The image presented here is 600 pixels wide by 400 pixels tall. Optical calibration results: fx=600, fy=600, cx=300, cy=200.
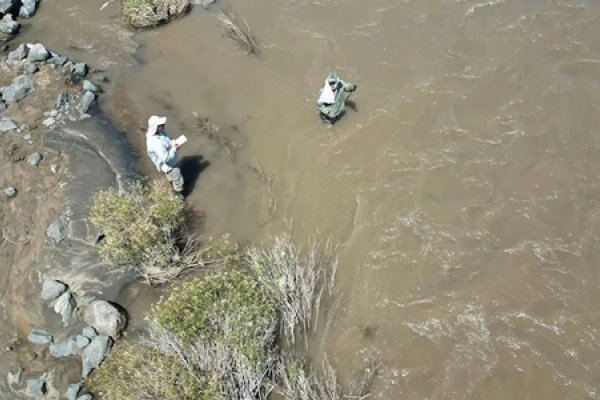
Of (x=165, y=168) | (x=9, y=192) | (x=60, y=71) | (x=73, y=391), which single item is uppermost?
(x=165, y=168)

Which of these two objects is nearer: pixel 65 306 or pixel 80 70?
pixel 65 306

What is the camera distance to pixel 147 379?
6473 millimetres

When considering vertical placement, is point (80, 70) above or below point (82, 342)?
above

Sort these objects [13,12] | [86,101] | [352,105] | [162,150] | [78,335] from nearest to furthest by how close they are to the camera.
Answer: [78,335] → [162,150] → [352,105] → [86,101] → [13,12]

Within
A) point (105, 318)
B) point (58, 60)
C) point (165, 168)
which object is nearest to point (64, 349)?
point (105, 318)

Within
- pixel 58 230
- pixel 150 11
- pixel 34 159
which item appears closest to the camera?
pixel 58 230

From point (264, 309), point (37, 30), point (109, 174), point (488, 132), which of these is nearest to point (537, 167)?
point (488, 132)

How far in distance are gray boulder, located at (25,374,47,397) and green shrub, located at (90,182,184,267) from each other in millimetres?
1638

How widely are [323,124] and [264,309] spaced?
149 inches

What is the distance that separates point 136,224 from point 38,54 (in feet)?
17.1

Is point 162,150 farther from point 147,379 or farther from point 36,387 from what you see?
point 36,387

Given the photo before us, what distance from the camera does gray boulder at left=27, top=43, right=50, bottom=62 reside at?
436 inches

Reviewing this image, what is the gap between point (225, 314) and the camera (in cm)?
698

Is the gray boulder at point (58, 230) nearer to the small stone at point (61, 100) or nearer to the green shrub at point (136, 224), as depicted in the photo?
the green shrub at point (136, 224)
